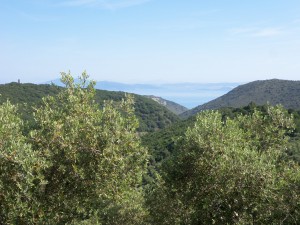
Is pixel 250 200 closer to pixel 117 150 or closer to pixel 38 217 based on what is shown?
pixel 117 150

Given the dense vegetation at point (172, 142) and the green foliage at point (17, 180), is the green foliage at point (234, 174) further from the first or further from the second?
the dense vegetation at point (172, 142)

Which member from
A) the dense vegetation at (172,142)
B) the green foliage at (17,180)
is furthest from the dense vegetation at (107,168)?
the dense vegetation at (172,142)

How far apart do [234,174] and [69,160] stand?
7599 millimetres

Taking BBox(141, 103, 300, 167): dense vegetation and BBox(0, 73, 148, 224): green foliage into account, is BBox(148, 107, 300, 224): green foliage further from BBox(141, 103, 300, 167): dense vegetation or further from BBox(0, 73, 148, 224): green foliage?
BBox(141, 103, 300, 167): dense vegetation

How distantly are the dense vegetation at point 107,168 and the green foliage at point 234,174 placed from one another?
5cm

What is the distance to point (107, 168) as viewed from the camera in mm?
14117

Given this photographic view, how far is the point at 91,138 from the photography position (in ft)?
46.7

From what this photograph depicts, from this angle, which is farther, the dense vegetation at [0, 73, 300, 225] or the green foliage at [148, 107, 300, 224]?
the green foliage at [148, 107, 300, 224]

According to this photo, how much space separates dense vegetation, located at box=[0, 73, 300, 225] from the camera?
12.8 metres

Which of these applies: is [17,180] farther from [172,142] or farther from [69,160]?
[172,142]

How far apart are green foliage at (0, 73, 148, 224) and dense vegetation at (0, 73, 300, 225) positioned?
4cm

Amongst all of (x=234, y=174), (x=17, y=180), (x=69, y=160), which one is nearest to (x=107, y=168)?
(x=69, y=160)

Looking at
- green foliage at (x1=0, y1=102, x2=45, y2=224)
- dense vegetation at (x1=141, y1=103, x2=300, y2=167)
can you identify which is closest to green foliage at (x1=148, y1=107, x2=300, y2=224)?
green foliage at (x1=0, y1=102, x2=45, y2=224)

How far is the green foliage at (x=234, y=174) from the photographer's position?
1504 cm
